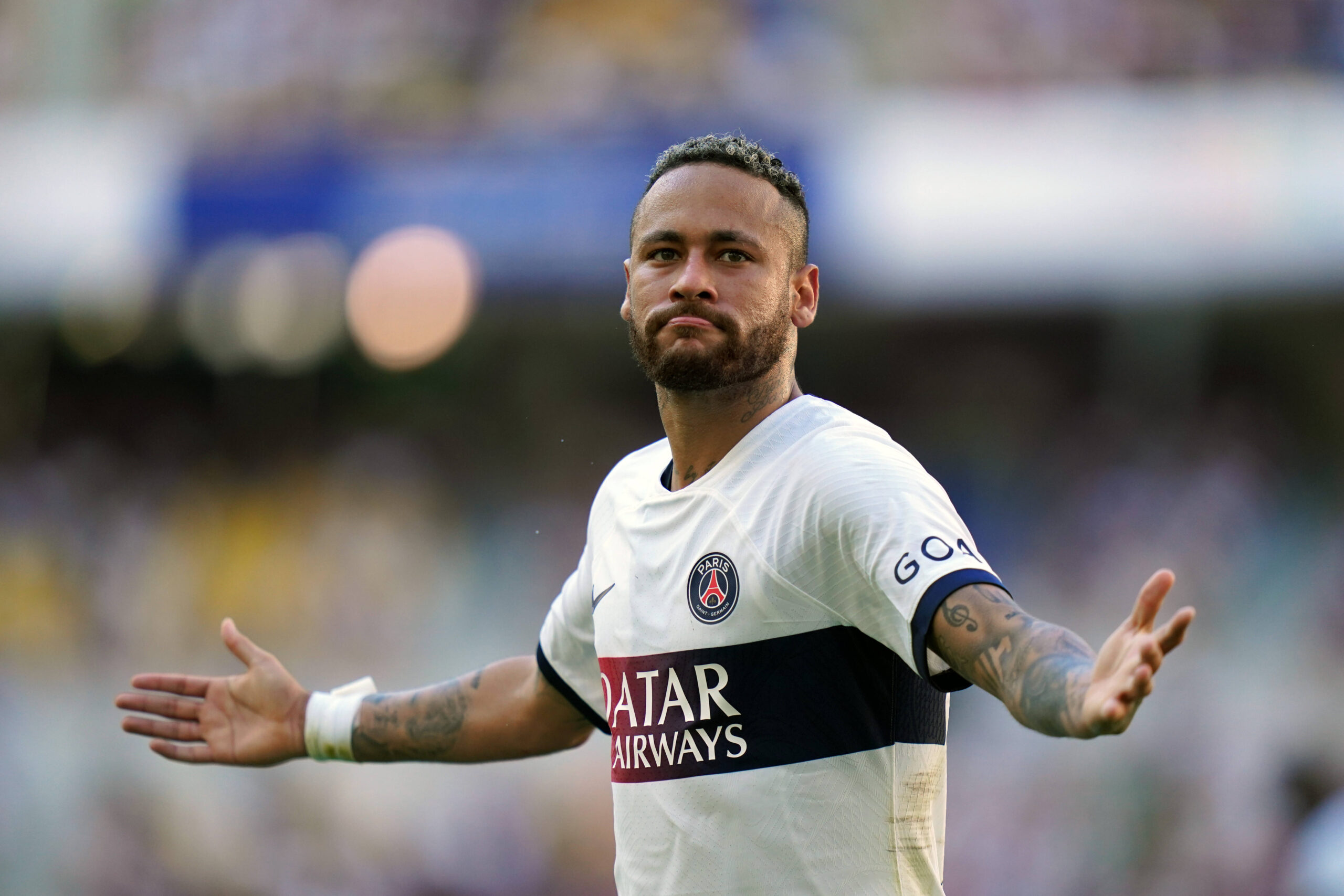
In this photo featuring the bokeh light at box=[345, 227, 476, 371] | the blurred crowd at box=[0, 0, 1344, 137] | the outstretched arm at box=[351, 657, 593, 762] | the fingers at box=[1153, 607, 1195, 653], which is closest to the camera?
the fingers at box=[1153, 607, 1195, 653]

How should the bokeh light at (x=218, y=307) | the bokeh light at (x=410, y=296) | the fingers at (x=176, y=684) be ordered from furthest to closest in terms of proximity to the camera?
1. the bokeh light at (x=218, y=307)
2. the bokeh light at (x=410, y=296)
3. the fingers at (x=176, y=684)

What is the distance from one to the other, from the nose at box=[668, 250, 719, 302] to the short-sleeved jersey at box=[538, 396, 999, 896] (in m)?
0.36

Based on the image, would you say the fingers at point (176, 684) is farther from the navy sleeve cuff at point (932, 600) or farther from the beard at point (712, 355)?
the navy sleeve cuff at point (932, 600)

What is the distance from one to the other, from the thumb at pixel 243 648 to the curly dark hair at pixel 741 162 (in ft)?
5.36

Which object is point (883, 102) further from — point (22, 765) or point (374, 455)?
point (22, 765)

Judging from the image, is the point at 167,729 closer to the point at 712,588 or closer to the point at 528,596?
→ the point at 712,588

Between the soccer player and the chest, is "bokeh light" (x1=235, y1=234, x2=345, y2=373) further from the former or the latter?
the chest

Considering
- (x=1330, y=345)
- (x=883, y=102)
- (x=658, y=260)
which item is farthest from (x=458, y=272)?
(x=658, y=260)

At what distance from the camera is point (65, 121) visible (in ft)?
42.0

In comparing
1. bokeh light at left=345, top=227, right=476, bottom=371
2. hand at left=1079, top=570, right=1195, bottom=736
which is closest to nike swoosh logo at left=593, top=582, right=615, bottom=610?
hand at left=1079, top=570, right=1195, bottom=736

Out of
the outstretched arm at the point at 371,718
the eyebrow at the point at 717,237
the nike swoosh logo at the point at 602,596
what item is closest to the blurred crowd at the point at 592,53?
the outstretched arm at the point at 371,718

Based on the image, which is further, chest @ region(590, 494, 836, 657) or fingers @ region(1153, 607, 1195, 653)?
chest @ region(590, 494, 836, 657)

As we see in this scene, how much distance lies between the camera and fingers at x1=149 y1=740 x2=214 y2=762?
12.3ft

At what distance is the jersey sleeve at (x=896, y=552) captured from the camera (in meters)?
2.47
